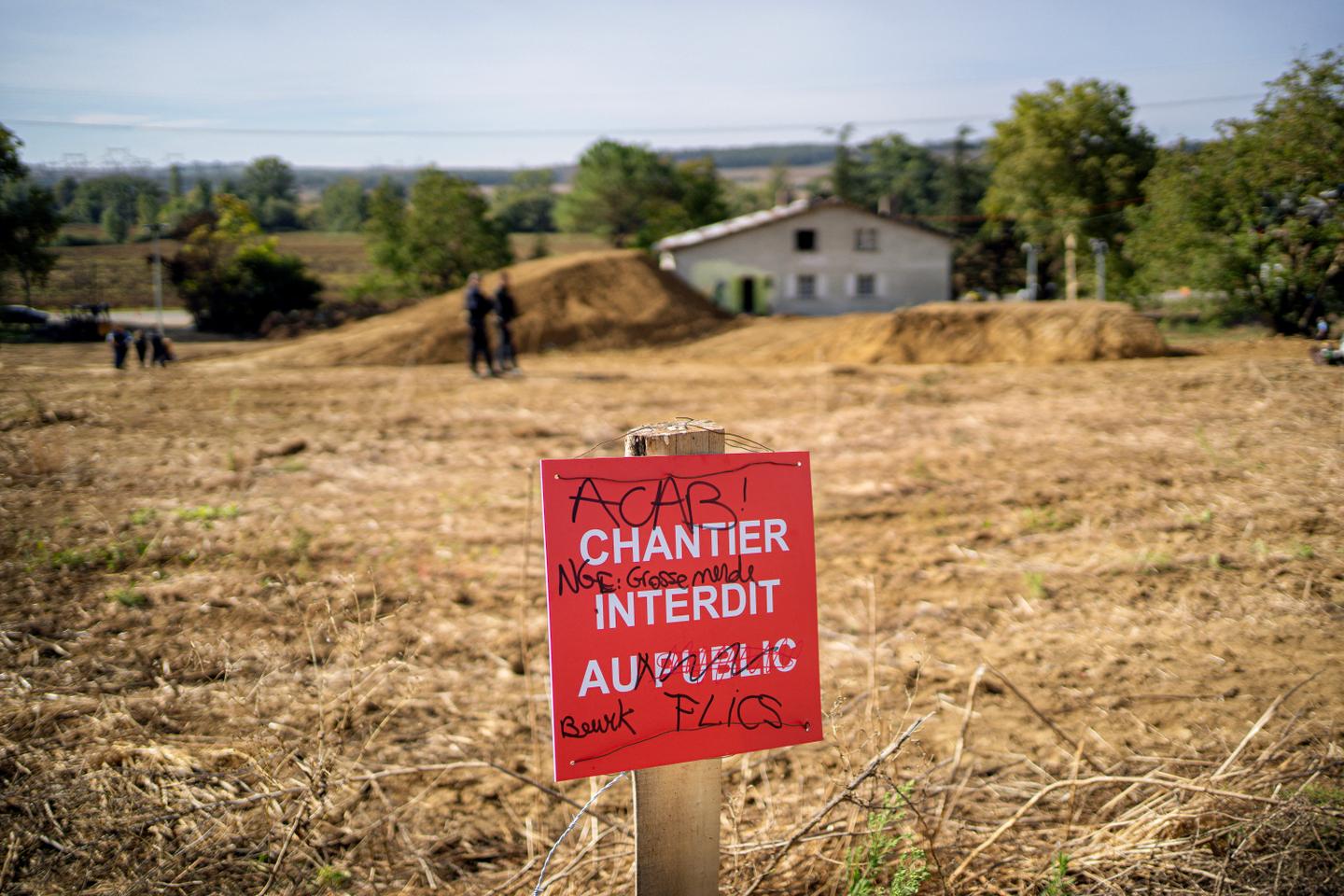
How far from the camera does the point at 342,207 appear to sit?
229 feet

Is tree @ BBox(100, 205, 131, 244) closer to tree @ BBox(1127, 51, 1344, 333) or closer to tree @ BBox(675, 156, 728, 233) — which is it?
tree @ BBox(1127, 51, 1344, 333)

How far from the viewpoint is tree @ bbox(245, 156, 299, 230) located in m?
55.5

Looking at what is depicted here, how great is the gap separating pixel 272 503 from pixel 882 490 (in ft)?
17.5

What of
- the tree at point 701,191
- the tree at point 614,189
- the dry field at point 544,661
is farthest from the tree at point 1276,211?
the tree at point 614,189

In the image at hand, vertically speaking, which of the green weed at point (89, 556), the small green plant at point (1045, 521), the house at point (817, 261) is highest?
the house at point (817, 261)

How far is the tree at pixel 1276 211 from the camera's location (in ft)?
57.6

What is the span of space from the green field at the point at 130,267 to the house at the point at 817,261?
18025 mm

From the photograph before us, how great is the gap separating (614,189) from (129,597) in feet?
272

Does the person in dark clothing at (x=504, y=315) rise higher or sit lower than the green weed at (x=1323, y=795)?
higher

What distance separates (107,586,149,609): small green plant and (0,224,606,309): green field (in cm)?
605

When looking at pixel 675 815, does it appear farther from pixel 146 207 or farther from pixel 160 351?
pixel 160 351

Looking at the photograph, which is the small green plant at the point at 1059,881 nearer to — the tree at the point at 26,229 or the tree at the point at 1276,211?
Answer: the tree at the point at 26,229

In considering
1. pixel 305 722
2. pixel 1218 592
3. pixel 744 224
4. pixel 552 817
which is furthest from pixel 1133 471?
pixel 744 224

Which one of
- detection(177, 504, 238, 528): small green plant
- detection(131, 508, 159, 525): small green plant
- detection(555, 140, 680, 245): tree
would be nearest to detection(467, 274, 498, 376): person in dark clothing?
detection(177, 504, 238, 528): small green plant
